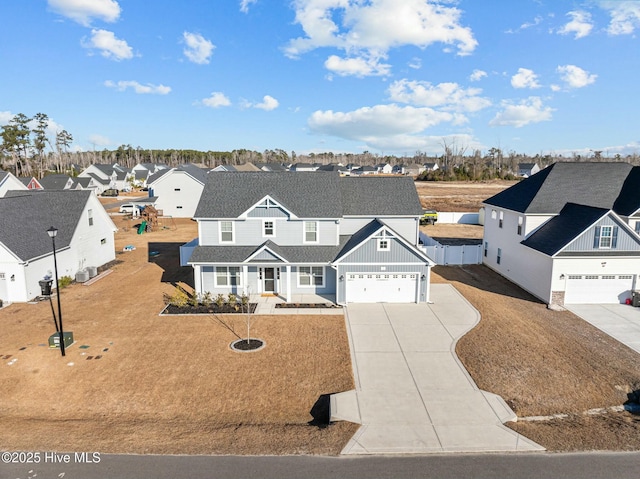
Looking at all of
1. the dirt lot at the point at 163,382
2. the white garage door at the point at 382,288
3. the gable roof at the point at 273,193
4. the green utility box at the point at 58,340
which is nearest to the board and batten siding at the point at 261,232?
the gable roof at the point at 273,193

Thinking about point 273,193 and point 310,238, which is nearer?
point 310,238

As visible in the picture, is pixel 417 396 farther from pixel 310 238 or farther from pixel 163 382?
pixel 310 238

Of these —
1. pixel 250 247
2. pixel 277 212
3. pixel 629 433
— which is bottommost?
pixel 629 433

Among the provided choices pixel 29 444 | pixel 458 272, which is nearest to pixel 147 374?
pixel 29 444

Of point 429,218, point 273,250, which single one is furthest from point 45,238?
point 429,218

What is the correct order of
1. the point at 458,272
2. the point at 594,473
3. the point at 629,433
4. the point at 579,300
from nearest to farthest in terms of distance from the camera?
the point at 594,473 → the point at 629,433 → the point at 579,300 → the point at 458,272

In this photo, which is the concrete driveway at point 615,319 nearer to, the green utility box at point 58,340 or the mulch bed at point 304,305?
the mulch bed at point 304,305

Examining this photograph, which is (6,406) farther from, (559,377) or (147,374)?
(559,377)
